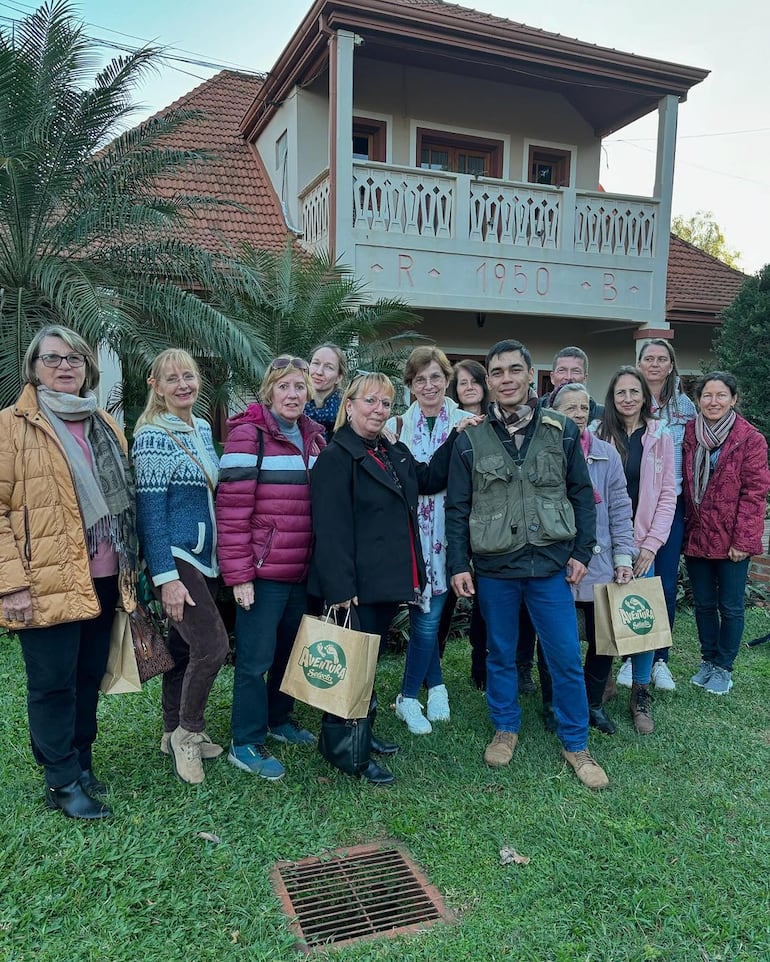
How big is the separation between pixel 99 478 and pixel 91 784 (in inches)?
56.6

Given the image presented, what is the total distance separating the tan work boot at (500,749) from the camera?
11.8 ft

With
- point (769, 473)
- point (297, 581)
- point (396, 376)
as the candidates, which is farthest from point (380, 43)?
point (297, 581)

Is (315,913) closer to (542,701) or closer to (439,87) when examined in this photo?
(542,701)

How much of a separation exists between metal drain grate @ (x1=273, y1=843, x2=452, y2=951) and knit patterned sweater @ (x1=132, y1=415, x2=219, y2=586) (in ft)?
4.40

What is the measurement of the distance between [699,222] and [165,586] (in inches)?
1971

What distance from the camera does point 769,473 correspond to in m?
4.64

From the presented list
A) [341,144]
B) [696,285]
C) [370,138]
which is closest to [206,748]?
[341,144]

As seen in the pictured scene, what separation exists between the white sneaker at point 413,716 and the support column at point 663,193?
8934 millimetres

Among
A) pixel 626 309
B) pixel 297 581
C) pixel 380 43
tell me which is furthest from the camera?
pixel 626 309

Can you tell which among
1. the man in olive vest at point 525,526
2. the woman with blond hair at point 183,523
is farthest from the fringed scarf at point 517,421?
the woman with blond hair at point 183,523

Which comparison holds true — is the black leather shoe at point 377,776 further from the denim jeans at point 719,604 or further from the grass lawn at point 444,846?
Answer: the denim jeans at point 719,604

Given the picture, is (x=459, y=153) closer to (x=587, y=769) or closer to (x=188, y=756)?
(x=587, y=769)

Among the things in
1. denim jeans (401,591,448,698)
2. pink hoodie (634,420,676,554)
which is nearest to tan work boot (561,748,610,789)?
denim jeans (401,591,448,698)

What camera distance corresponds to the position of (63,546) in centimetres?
283
